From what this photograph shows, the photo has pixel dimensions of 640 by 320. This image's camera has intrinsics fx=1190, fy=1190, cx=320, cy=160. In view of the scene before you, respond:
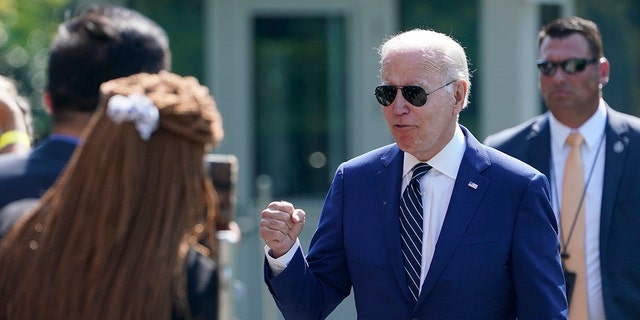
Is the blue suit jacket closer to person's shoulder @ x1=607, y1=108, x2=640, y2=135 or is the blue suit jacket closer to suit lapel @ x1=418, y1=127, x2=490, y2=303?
suit lapel @ x1=418, y1=127, x2=490, y2=303

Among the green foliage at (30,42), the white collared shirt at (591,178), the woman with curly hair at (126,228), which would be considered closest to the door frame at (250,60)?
the white collared shirt at (591,178)

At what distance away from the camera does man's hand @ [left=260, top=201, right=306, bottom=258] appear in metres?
3.72

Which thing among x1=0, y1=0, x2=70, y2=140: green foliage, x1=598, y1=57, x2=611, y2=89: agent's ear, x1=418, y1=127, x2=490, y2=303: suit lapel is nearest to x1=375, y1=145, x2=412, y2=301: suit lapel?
x1=418, y1=127, x2=490, y2=303: suit lapel

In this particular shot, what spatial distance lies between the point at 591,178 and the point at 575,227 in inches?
9.5

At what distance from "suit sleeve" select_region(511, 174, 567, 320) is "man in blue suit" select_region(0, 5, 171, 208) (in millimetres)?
1276

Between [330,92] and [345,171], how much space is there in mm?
5039

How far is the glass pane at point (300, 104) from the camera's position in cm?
908

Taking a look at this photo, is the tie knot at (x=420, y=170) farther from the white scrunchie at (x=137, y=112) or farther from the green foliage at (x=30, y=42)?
the green foliage at (x=30, y=42)

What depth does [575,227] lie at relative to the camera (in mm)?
5191

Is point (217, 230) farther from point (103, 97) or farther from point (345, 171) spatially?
point (345, 171)

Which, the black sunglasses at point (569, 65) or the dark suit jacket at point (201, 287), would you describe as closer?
the dark suit jacket at point (201, 287)

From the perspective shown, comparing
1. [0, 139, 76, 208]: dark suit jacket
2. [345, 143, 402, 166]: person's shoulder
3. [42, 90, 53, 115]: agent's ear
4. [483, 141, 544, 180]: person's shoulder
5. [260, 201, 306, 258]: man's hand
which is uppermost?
[42, 90, 53, 115]: agent's ear

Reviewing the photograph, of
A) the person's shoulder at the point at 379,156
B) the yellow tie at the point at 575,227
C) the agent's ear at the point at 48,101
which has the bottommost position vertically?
the yellow tie at the point at 575,227

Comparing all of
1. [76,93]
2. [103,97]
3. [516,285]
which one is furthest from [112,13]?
[516,285]
